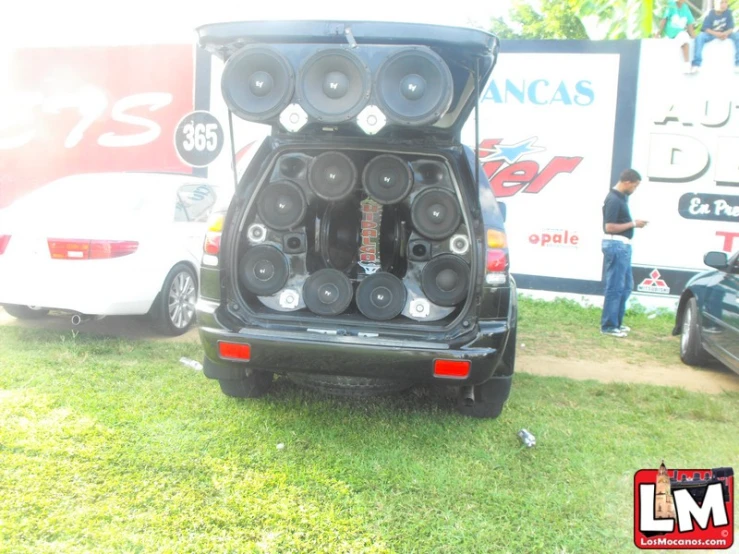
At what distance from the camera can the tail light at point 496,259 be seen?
12.0 feet

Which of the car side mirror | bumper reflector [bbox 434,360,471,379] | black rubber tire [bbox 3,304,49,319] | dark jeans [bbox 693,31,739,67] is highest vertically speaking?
dark jeans [bbox 693,31,739,67]

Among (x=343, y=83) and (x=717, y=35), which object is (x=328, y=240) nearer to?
(x=343, y=83)

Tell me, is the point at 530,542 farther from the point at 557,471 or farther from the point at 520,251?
the point at 520,251

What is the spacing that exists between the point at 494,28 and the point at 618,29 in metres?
15.4

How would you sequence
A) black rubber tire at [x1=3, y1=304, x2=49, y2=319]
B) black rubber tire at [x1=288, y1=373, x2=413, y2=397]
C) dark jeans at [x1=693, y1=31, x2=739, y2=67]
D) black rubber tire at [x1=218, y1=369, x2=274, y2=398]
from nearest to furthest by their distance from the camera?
black rubber tire at [x1=288, y1=373, x2=413, y2=397] → black rubber tire at [x1=218, y1=369, x2=274, y2=398] → black rubber tire at [x1=3, y1=304, x2=49, y2=319] → dark jeans at [x1=693, y1=31, x2=739, y2=67]

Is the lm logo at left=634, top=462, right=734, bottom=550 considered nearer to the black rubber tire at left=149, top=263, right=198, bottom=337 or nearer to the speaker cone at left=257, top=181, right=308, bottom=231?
the speaker cone at left=257, top=181, right=308, bottom=231

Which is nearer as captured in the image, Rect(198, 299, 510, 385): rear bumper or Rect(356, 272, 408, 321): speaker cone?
Rect(198, 299, 510, 385): rear bumper

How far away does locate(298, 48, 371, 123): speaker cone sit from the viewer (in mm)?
3545

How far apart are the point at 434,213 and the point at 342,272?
71cm

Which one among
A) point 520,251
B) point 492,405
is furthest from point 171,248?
point 520,251

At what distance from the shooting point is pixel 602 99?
8.51 m

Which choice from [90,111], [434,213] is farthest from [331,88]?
[90,111]

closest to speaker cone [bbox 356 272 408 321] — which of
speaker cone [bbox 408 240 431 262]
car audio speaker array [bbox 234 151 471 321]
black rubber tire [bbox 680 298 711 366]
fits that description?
car audio speaker array [bbox 234 151 471 321]

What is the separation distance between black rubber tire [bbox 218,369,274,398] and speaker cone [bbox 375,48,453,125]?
6.18 feet
